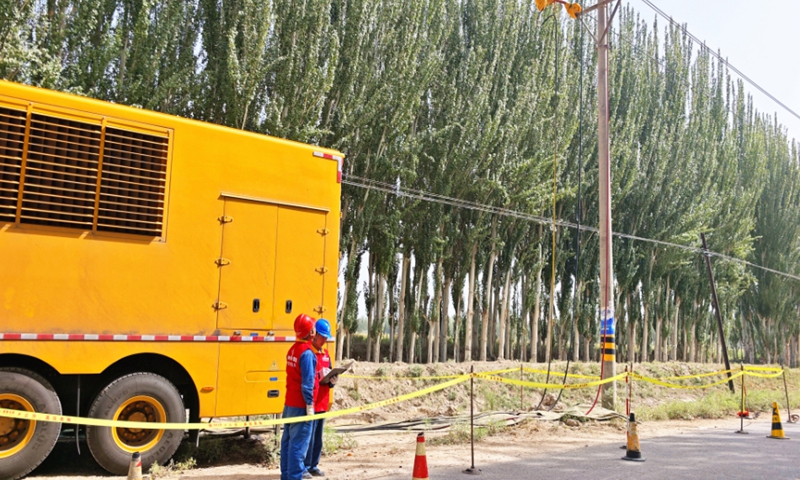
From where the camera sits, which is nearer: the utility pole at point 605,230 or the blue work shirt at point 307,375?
the blue work shirt at point 307,375

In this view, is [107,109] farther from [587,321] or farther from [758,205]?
[758,205]

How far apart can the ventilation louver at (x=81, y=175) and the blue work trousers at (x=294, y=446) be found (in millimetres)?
2658

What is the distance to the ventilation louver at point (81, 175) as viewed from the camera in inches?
269

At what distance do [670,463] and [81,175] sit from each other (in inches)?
323

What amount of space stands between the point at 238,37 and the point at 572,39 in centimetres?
1733

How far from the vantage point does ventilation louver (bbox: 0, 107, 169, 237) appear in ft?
22.4

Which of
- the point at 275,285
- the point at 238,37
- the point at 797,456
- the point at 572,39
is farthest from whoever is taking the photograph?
the point at 572,39

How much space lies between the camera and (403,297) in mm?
20031

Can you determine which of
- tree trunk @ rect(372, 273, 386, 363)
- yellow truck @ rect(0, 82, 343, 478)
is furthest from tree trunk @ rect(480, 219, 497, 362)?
yellow truck @ rect(0, 82, 343, 478)

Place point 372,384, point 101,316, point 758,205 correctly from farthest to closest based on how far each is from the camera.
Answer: point 758,205 < point 372,384 < point 101,316

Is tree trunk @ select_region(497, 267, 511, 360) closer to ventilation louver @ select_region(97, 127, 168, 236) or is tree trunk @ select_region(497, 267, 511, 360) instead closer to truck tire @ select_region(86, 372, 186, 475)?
truck tire @ select_region(86, 372, 186, 475)

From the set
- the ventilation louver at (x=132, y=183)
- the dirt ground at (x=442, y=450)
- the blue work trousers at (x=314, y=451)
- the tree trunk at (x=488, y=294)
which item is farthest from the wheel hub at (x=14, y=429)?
the tree trunk at (x=488, y=294)

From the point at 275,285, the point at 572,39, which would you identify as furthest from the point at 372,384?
the point at 572,39

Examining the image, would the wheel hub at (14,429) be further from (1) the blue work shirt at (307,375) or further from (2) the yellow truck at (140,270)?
(1) the blue work shirt at (307,375)
